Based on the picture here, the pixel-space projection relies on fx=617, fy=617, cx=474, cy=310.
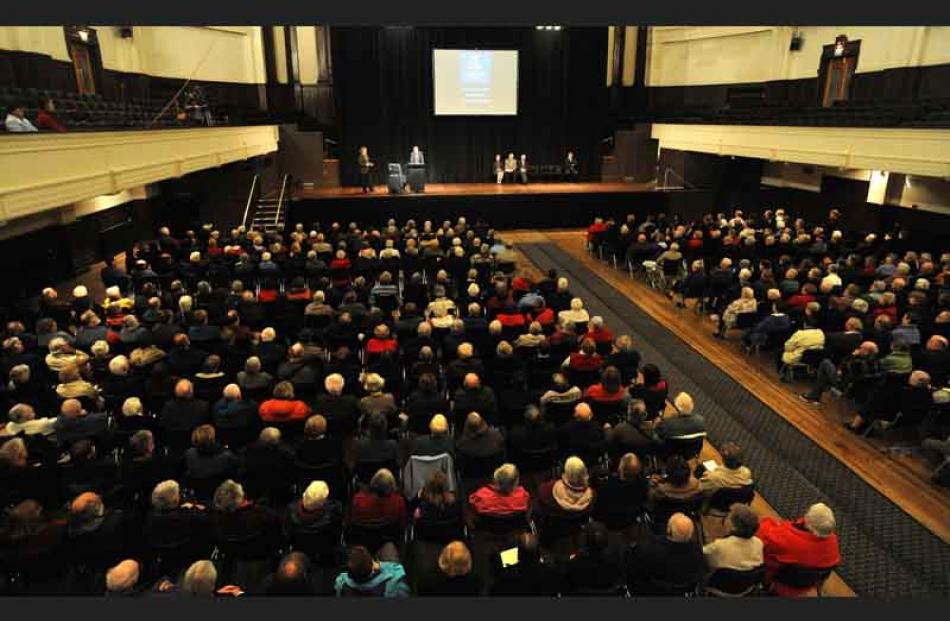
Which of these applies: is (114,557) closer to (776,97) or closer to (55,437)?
(55,437)

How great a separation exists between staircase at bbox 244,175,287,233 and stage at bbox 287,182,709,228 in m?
0.44

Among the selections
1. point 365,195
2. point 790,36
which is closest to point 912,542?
point 365,195

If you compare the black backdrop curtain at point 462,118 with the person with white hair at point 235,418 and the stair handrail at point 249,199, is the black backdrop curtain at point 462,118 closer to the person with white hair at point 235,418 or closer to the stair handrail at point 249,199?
the stair handrail at point 249,199

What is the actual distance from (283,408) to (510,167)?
57.0 ft

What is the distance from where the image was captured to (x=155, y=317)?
8.48 m

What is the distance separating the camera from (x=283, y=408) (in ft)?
19.2

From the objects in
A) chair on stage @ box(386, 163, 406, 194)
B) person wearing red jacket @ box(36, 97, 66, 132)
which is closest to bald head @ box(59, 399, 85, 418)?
person wearing red jacket @ box(36, 97, 66, 132)

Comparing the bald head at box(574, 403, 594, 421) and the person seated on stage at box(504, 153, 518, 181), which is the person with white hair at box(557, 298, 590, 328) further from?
the person seated on stage at box(504, 153, 518, 181)

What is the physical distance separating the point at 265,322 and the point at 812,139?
12475 mm

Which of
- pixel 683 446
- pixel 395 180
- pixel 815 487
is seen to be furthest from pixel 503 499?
pixel 395 180

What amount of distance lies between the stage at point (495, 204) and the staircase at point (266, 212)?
17.2 inches

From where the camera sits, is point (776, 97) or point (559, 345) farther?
point (776, 97)

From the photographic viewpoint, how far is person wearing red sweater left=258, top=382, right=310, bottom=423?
5.84 metres

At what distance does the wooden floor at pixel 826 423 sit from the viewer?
5723 millimetres
